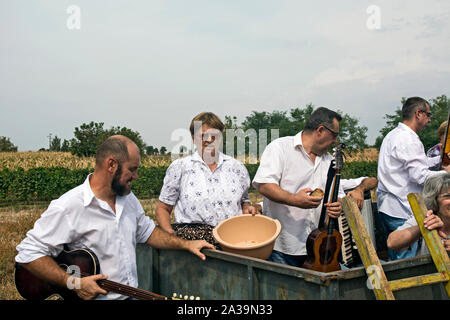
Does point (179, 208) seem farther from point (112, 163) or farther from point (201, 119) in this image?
point (112, 163)

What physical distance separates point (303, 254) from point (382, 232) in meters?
1.56

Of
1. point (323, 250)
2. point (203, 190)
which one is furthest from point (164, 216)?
point (323, 250)

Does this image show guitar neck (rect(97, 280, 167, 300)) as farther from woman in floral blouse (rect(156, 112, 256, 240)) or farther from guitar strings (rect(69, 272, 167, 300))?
woman in floral blouse (rect(156, 112, 256, 240))

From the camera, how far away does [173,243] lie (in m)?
3.35

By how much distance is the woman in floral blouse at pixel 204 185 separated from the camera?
3.94m

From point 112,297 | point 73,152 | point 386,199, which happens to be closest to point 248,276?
point 112,297

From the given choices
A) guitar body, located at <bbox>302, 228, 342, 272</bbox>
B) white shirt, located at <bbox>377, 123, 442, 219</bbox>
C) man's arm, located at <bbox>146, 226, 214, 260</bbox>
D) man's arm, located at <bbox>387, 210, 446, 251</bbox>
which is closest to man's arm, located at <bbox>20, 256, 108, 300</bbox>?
man's arm, located at <bbox>146, 226, 214, 260</bbox>

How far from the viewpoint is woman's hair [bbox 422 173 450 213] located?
3.12 m

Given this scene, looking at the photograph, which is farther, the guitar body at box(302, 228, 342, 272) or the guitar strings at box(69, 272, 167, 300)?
the guitar body at box(302, 228, 342, 272)

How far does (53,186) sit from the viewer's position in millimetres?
20250

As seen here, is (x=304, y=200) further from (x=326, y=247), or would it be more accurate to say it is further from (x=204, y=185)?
(x=204, y=185)

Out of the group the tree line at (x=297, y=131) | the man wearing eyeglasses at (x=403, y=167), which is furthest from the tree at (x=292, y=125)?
the man wearing eyeglasses at (x=403, y=167)

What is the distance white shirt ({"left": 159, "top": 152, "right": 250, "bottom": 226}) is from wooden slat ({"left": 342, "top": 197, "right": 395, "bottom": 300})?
144 cm

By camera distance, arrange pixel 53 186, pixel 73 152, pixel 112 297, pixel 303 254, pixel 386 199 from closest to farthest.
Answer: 1. pixel 112 297
2. pixel 303 254
3. pixel 386 199
4. pixel 53 186
5. pixel 73 152
